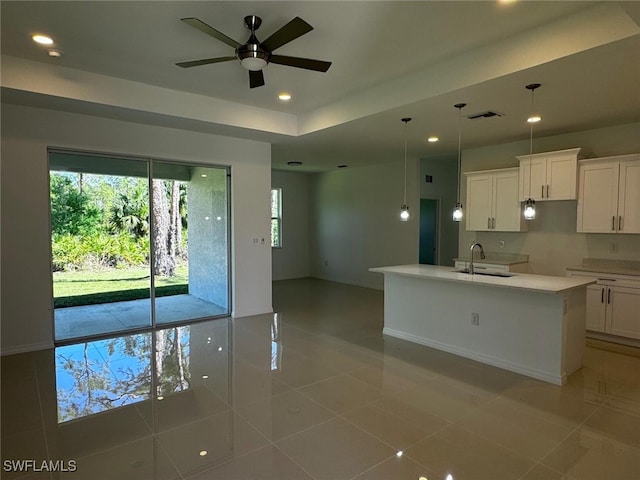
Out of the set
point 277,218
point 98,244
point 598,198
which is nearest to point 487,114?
point 598,198

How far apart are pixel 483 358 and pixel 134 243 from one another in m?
4.48

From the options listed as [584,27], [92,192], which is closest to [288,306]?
[92,192]

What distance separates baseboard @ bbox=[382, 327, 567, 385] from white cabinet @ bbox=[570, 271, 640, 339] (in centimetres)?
169

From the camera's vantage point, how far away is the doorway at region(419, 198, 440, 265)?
27.8 ft

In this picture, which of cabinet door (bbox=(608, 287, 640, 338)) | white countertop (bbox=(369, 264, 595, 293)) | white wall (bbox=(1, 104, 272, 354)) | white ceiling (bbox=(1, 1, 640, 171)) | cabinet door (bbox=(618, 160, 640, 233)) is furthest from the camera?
cabinet door (bbox=(618, 160, 640, 233))

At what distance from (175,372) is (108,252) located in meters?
2.11

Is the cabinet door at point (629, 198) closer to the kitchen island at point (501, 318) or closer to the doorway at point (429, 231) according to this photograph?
the kitchen island at point (501, 318)

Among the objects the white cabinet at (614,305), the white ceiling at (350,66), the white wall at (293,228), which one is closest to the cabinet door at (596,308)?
the white cabinet at (614,305)

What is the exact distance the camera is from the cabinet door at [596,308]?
4.62 m

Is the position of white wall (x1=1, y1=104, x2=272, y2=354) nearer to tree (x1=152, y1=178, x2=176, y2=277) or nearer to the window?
tree (x1=152, y1=178, x2=176, y2=277)

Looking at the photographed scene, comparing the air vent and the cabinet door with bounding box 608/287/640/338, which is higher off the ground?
the air vent

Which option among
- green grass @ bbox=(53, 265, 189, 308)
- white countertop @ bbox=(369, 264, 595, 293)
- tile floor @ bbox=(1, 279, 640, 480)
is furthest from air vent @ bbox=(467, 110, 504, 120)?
green grass @ bbox=(53, 265, 189, 308)

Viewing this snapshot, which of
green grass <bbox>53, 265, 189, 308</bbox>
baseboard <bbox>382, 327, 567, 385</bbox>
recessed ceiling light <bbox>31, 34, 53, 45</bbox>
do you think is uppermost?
recessed ceiling light <bbox>31, 34, 53, 45</bbox>

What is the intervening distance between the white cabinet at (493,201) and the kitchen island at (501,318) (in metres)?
1.79
